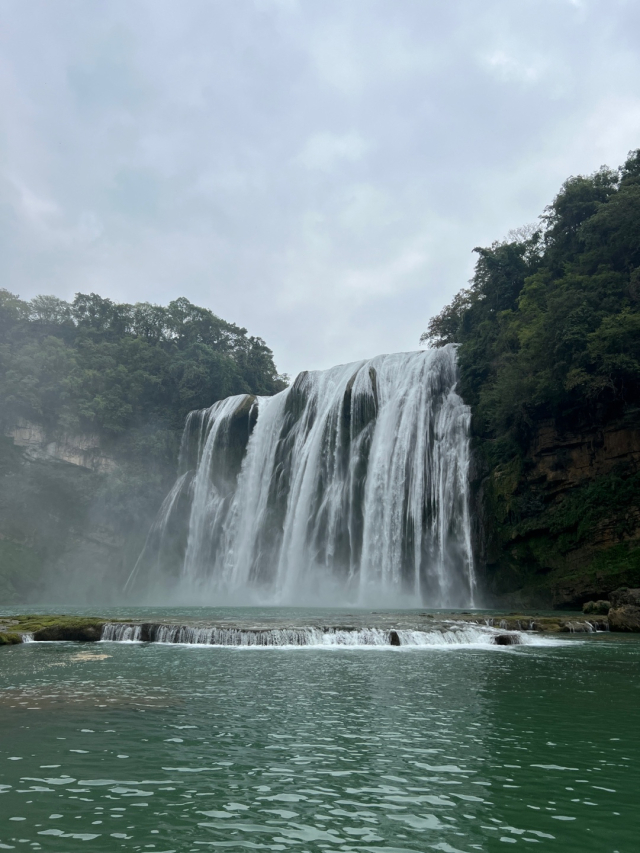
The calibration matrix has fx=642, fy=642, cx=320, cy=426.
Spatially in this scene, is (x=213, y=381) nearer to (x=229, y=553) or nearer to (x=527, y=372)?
(x=229, y=553)

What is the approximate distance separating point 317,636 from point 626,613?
969 cm

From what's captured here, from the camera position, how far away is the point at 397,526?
31.9 metres

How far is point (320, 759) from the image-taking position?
638cm

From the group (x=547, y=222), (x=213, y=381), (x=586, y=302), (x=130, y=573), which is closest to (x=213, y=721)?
(x=586, y=302)

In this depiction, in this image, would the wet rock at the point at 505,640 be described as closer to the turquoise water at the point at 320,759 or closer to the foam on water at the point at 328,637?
the foam on water at the point at 328,637

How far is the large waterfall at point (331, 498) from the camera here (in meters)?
31.2

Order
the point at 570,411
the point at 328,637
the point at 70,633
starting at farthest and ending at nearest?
the point at 570,411 → the point at 70,633 → the point at 328,637

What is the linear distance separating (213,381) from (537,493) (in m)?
31.7

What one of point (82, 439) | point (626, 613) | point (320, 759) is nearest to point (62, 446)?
point (82, 439)

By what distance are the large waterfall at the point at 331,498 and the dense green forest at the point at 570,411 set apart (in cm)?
197

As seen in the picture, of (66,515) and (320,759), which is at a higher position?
(66,515)

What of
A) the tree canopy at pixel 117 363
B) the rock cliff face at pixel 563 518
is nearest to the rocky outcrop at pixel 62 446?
the tree canopy at pixel 117 363

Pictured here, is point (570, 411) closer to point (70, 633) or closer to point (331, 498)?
point (331, 498)

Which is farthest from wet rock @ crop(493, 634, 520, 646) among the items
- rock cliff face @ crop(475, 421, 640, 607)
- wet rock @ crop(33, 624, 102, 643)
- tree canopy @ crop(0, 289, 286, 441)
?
tree canopy @ crop(0, 289, 286, 441)
